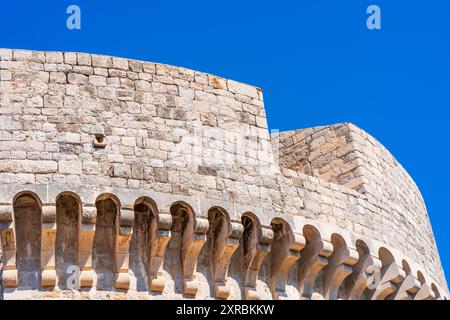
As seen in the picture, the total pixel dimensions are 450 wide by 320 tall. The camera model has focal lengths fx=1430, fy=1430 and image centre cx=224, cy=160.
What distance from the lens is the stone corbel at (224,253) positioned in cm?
1467

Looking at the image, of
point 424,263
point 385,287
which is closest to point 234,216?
point 385,287

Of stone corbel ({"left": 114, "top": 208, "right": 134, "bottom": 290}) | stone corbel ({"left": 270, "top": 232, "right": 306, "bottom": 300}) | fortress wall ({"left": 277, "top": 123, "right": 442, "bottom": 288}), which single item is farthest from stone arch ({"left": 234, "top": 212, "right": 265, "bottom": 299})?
fortress wall ({"left": 277, "top": 123, "right": 442, "bottom": 288})

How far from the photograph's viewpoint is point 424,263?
56.4ft

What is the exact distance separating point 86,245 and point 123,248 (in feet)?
1.22

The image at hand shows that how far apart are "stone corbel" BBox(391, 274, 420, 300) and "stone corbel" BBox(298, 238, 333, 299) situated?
1.22 m

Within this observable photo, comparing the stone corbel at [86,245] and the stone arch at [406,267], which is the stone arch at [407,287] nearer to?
the stone arch at [406,267]

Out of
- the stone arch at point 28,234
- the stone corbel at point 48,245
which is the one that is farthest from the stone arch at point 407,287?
the stone arch at point 28,234

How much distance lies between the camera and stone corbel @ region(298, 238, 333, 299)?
15.4 metres

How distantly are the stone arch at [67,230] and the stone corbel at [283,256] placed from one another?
227cm

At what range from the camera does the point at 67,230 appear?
14.2 metres

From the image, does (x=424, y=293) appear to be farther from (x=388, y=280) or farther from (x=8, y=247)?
(x=8, y=247)

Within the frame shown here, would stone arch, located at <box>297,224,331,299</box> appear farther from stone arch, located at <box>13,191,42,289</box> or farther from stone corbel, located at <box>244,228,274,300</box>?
stone arch, located at <box>13,191,42,289</box>

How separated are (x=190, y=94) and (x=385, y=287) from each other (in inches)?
125
